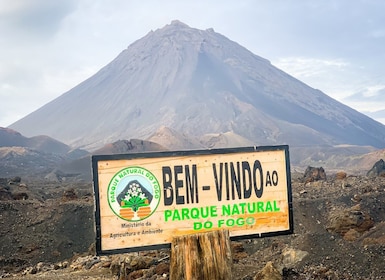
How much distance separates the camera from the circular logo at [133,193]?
3.54 meters

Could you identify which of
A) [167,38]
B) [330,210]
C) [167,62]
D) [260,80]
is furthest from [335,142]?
[330,210]

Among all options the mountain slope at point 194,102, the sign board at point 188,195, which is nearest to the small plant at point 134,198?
the sign board at point 188,195

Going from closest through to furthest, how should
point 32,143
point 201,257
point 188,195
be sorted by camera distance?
point 201,257, point 188,195, point 32,143

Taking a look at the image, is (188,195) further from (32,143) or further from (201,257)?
(32,143)

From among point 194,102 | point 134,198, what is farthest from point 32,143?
point 134,198

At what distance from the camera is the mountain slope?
104438 mm

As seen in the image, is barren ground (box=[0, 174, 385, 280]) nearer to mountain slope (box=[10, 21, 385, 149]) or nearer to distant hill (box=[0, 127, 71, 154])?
distant hill (box=[0, 127, 71, 154])

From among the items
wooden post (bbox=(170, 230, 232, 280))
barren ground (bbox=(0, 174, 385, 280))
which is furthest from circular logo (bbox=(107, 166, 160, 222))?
barren ground (bbox=(0, 174, 385, 280))

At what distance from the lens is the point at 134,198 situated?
360 cm

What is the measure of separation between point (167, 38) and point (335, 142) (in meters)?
70.6

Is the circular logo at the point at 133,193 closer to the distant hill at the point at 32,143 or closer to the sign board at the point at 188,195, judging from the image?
the sign board at the point at 188,195

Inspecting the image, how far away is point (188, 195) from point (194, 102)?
11399cm

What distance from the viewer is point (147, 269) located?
27.8ft

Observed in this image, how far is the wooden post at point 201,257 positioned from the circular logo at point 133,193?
334mm
